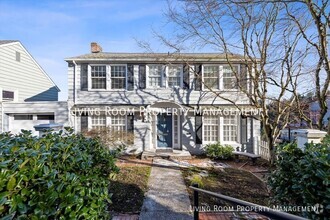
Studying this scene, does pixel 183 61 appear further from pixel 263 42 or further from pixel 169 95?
pixel 263 42

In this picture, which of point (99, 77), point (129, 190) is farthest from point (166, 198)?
point (99, 77)

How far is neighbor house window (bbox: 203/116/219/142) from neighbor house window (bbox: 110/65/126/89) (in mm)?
5455

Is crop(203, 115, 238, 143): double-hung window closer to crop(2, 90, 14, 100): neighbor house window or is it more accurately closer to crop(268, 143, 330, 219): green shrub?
crop(268, 143, 330, 219): green shrub

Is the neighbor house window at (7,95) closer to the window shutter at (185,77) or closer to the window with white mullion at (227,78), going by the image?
the window shutter at (185,77)

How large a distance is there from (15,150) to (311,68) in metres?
11.7

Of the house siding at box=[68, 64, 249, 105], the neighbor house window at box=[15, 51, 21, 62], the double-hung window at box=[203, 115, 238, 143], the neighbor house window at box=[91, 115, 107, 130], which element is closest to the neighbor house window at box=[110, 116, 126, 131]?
the neighbor house window at box=[91, 115, 107, 130]

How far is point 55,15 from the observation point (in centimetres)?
902

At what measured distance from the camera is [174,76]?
12453 mm

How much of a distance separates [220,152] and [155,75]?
587cm

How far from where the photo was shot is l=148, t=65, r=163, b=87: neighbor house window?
12391mm

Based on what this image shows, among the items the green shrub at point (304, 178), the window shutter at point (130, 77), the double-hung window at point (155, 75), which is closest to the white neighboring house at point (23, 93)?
the window shutter at point (130, 77)

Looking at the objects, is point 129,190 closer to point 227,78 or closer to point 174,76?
point 174,76

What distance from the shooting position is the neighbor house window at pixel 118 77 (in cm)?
1234

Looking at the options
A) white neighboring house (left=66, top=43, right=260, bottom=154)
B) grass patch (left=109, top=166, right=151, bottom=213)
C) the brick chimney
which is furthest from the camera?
the brick chimney
